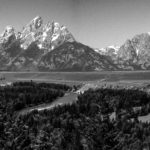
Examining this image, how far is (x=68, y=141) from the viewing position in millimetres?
108625

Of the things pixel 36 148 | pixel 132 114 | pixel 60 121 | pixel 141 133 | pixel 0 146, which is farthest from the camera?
pixel 132 114

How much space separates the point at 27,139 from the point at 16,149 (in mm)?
8469

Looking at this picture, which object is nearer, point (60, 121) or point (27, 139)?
point (27, 139)

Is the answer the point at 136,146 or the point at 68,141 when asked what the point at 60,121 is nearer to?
the point at 68,141

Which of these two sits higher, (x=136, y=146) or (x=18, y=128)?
(x=18, y=128)

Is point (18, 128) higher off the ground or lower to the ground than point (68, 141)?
higher

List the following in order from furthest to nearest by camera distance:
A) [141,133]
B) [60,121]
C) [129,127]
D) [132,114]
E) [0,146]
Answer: [132,114], [60,121], [129,127], [141,133], [0,146]

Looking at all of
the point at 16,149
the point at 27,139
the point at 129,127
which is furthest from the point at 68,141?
the point at 129,127

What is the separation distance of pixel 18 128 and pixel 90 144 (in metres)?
22.4

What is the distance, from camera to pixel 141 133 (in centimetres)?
12569

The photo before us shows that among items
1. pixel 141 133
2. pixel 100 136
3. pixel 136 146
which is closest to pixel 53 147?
pixel 100 136

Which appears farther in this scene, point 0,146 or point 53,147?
point 53,147

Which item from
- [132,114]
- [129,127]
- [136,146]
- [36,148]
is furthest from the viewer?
[132,114]

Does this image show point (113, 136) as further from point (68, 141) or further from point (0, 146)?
point (0, 146)
